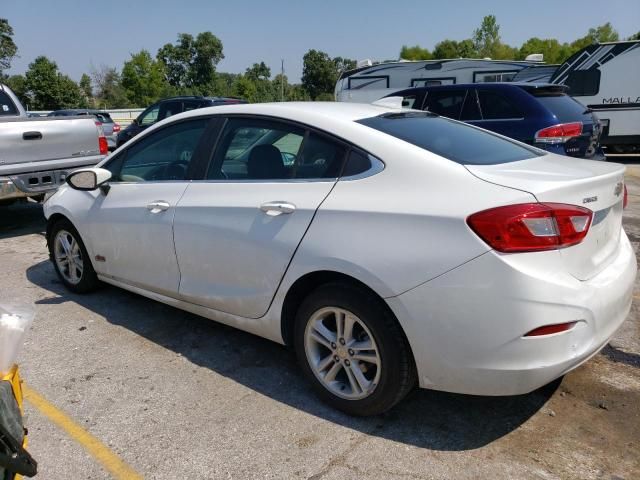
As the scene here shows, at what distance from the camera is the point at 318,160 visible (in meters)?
2.89

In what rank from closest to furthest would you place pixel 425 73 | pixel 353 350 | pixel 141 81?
pixel 353 350, pixel 425 73, pixel 141 81

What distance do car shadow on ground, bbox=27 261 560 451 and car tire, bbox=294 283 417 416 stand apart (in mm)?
147

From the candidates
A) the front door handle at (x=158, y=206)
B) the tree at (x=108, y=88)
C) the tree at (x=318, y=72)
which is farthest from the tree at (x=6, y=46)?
the front door handle at (x=158, y=206)

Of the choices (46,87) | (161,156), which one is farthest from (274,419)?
(46,87)

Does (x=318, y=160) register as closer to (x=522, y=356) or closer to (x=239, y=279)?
(x=239, y=279)

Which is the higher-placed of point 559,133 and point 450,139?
point 450,139

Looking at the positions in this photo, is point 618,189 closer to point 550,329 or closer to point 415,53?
point 550,329

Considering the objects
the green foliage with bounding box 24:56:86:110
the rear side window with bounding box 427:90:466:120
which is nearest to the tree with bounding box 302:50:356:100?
the green foliage with bounding box 24:56:86:110

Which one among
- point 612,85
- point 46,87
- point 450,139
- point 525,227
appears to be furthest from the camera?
point 46,87

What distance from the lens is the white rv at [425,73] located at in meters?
15.7

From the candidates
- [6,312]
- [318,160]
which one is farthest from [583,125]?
[6,312]

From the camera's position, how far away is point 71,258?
14.9 feet

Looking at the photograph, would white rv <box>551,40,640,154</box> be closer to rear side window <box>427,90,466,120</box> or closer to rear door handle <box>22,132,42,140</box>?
rear side window <box>427,90,466,120</box>

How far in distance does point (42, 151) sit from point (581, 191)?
6.28 m
